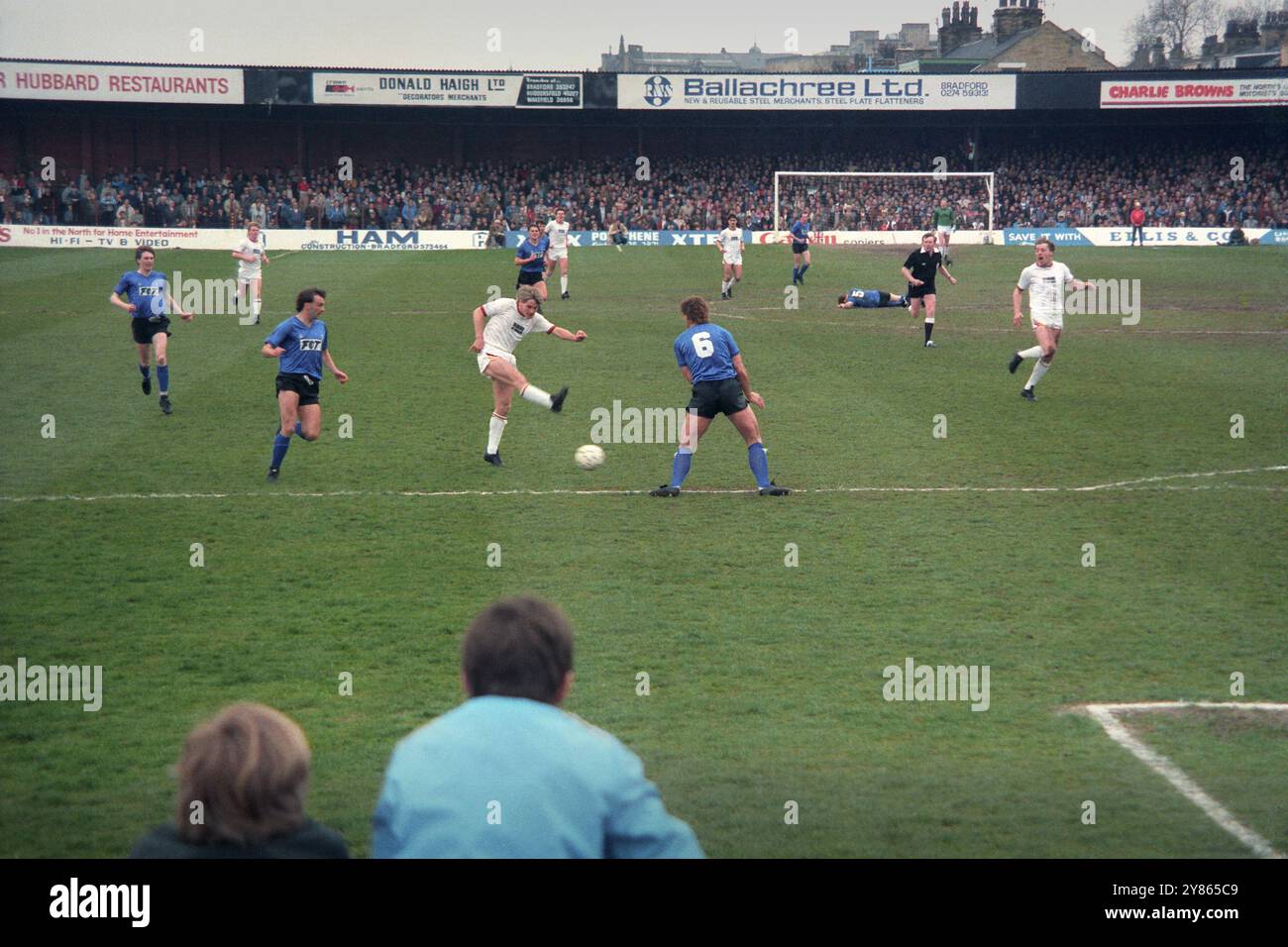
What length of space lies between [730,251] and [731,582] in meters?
23.1

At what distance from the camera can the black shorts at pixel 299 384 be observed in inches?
564

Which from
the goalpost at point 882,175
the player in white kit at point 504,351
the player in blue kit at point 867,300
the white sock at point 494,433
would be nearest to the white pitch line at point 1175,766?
the player in white kit at point 504,351

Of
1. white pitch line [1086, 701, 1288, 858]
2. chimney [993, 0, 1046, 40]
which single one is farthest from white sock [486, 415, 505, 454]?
chimney [993, 0, 1046, 40]

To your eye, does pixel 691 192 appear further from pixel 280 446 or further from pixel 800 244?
pixel 280 446

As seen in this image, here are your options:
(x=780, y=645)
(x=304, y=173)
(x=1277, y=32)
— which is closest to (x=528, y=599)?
(x=780, y=645)

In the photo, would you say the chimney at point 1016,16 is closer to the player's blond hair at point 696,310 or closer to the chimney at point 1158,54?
the chimney at point 1158,54

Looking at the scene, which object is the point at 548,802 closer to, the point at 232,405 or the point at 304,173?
the point at 232,405

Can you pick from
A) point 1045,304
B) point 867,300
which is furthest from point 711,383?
point 867,300

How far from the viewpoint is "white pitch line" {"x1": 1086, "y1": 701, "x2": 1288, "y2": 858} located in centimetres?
616

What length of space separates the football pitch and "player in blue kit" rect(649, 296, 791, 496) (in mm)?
573

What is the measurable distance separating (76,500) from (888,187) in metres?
47.6

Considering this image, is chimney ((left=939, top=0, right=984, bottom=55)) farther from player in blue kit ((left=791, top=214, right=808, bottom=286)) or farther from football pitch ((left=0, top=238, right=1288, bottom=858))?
football pitch ((left=0, top=238, right=1288, bottom=858))

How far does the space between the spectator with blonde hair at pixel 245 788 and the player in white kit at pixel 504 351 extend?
1211 centimetres

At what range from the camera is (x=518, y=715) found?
10.1 feet
